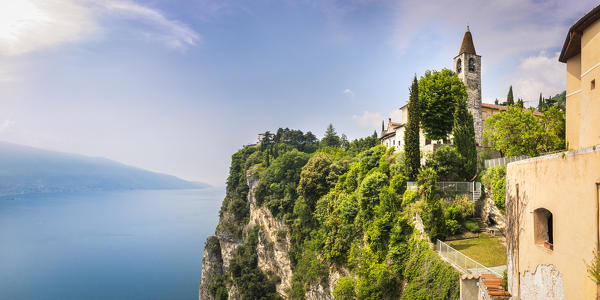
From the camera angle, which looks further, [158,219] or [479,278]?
[158,219]

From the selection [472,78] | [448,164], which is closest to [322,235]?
[448,164]

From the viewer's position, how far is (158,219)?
7037 inches

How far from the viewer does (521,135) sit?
1891 centimetres

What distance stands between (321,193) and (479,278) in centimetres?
2185

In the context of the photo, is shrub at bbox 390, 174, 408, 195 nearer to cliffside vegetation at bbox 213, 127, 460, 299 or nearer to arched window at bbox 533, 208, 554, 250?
cliffside vegetation at bbox 213, 127, 460, 299

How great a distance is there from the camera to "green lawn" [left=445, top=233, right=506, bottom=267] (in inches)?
545

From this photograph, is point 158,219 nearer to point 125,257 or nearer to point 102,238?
point 102,238

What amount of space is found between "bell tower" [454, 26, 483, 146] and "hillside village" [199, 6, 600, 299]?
0.13 meters

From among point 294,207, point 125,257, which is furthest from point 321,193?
point 125,257

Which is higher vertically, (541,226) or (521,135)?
(521,135)

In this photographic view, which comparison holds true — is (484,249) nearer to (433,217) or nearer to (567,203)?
(433,217)

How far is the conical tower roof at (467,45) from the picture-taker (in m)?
31.4

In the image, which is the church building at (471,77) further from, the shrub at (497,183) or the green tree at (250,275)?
the green tree at (250,275)

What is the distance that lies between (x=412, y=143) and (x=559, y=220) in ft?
51.4
